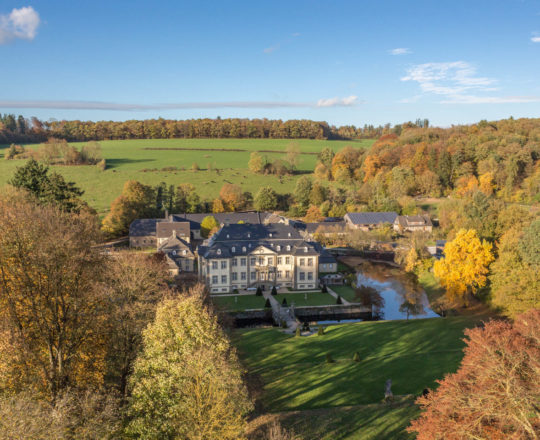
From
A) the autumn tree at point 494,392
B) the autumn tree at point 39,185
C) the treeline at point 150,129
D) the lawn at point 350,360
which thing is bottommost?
the lawn at point 350,360

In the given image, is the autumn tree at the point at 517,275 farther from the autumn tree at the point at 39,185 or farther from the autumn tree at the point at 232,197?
the autumn tree at the point at 232,197

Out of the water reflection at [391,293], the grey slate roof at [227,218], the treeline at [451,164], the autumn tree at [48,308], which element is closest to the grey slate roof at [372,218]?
the treeline at [451,164]

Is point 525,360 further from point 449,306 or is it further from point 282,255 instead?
point 282,255

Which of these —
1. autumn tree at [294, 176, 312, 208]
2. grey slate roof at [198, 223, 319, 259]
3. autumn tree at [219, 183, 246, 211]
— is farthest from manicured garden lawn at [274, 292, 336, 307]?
autumn tree at [294, 176, 312, 208]

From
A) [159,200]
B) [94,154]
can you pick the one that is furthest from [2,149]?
[159,200]

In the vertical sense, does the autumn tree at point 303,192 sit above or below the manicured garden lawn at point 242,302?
above

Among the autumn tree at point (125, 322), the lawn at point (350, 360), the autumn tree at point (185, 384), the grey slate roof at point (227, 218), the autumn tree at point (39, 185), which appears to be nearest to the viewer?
the autumn tree at point (185, 384)

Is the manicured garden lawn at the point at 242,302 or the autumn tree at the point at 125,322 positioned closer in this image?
the autumn tree at the point at 125,322
